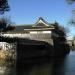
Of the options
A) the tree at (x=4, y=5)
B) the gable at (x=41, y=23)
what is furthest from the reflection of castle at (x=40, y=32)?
the tree at (x=4, y=5)

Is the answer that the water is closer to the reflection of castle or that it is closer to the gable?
the reflection of castle

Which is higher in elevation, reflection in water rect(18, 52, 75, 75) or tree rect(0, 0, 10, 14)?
tree rect(0, 0, 10, 14)

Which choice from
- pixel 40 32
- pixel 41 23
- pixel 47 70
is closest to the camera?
pixel 47 70

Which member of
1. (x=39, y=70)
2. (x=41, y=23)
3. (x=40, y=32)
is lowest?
(x=39, y=70)

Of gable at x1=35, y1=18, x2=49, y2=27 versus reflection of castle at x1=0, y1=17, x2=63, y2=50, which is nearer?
reflection of castle at x1=0, y1=17, x2=63, y2=50

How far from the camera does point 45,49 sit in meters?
50.0

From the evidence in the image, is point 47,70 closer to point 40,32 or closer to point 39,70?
point 39,70

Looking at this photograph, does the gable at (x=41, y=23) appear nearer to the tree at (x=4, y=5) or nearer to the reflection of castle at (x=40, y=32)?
the reflection of castle at (x=40, y=32)

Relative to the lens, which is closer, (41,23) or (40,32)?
(40,32)

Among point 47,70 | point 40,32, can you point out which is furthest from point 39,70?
point 40,32

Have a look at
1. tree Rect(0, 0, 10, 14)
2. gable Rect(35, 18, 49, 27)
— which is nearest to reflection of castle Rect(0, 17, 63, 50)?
gable Rect(35, 18, 49, 27)

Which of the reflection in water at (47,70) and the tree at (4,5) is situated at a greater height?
the tree at (4,5)

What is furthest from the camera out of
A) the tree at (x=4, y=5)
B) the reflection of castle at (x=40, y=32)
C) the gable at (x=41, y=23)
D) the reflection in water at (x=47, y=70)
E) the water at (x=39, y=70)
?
the gable at (x=41, y=23)

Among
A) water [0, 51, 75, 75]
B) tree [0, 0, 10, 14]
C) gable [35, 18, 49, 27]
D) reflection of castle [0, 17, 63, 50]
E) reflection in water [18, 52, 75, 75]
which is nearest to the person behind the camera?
water [0, 51, 75, 75]
